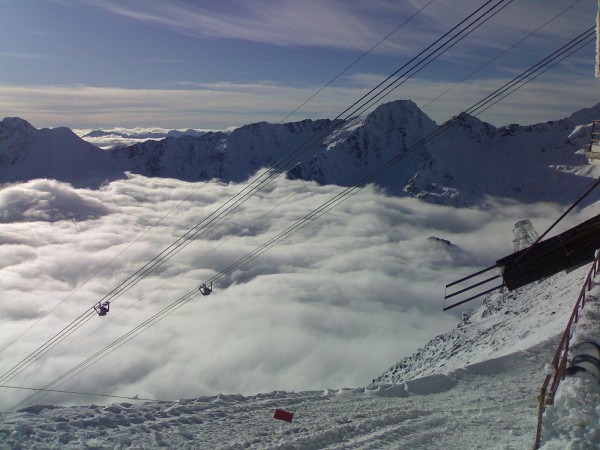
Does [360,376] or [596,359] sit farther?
[360,376]

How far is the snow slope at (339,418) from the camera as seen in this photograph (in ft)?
42.9

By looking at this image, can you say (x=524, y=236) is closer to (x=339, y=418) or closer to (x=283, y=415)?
(x=339, y=418)

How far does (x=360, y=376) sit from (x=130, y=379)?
2403 inches

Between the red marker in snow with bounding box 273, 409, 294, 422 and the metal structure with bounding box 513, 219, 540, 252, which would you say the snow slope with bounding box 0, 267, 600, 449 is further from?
the metal structure with bounding box 513, 219, 540, 252

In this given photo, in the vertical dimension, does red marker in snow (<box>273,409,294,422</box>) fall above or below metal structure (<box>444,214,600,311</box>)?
below

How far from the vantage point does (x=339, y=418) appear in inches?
581

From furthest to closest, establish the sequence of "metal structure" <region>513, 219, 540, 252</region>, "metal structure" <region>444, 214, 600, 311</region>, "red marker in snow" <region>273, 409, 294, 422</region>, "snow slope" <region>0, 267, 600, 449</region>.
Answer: "metal structure" <region>513, 219, 540, 252</region>
"red marker in snow" <region>273, 409, 294, 422</region>
"metal structure" <region>444, 214, 600, 311</region>
"snow slope" <region>0, 267, 600, 449</region>

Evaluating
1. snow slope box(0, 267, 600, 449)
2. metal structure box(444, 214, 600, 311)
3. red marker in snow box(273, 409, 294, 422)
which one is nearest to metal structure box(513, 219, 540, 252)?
snow slope box(0, 267, 600, 449)

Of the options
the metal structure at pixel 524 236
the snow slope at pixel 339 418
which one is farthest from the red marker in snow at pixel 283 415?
the metal structure at pixel 524 236

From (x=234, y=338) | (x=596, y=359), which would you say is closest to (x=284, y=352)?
(x=234, y=338)

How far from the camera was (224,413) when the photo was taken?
52.9ft

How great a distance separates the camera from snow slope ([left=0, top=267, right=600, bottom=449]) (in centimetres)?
1308

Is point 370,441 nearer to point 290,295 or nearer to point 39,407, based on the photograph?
point 39,407

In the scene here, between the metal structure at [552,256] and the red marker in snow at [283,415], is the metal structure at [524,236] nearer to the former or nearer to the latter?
the metal structure at [552,256]
